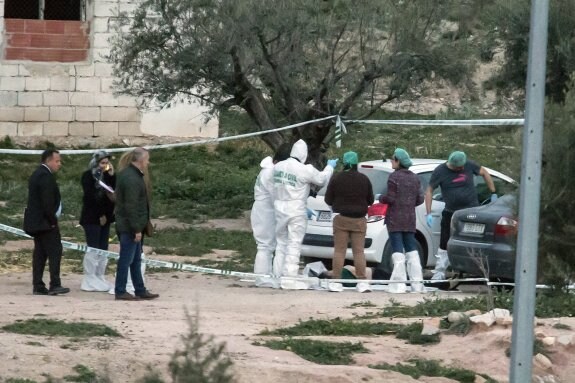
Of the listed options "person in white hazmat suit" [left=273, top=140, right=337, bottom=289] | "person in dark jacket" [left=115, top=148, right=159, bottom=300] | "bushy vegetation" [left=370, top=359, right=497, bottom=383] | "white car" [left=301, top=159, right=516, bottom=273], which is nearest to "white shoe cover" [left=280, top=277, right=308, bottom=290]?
"person in white hazmat suit" [left=273, top=140, right=337, bottom=289]

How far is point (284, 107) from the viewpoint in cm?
2005

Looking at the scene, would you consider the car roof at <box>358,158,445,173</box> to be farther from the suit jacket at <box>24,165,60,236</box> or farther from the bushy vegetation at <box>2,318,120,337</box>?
the bushy vegetation at <box>2,318,120,337</box>

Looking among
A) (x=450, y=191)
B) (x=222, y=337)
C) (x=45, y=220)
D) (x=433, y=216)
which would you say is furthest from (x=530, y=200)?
(x=433, y=216)

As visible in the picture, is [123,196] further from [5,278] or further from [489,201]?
[489,201]

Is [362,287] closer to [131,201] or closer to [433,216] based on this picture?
[433,216]

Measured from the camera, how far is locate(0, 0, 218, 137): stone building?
80.6ft

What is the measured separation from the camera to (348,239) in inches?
568

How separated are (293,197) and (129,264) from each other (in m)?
2.09

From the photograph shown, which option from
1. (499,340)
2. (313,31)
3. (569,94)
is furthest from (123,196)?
(313,31)

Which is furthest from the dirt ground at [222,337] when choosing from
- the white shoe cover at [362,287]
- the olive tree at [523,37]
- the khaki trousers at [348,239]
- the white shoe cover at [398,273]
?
the olive tree at [523,37]

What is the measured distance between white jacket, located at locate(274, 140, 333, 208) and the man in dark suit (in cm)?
244

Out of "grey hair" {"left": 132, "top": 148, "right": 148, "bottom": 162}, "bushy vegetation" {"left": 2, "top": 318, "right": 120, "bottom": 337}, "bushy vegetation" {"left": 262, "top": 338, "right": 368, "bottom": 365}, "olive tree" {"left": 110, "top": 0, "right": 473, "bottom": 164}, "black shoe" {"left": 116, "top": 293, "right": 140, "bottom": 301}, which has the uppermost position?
"olive tree" {"left": 110, "top": 0, "right": 473, "bottom": 164}

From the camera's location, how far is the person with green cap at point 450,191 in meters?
14.8

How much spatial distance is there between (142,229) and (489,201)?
15.6ft
